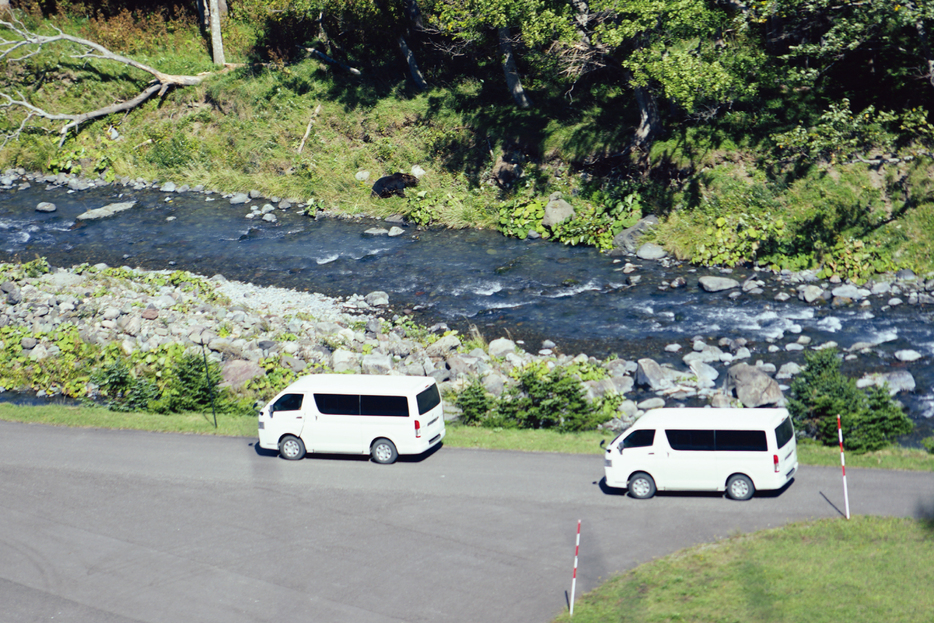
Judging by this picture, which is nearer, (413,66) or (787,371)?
(787,371)

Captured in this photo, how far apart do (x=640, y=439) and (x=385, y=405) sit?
536 centimetres

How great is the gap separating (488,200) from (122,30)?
28889 millimetres

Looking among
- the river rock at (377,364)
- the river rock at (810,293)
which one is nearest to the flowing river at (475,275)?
the river rock at (810,293)

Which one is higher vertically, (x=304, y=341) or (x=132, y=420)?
(x=304, y=341)

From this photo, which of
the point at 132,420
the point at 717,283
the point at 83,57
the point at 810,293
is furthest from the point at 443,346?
the point at 83,57

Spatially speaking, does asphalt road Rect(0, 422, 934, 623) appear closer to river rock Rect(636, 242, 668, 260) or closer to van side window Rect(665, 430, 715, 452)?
van side window Rect(665, 430, 715, 452)

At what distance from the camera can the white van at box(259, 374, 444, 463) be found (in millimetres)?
17875

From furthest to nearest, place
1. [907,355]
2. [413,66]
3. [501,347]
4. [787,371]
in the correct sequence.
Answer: [413,66], [501,347], [907,355], [787,371]

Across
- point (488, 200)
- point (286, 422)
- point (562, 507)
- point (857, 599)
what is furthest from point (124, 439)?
point (488, 200)

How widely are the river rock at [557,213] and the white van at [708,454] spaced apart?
19.7 m

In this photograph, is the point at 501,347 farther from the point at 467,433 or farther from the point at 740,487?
the point at 740,487

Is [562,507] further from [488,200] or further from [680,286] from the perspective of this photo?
[488,200]

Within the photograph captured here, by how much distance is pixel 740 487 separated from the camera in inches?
617

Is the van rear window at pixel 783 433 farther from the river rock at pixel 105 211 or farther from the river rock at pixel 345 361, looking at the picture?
the river rock at pixel 105 211
